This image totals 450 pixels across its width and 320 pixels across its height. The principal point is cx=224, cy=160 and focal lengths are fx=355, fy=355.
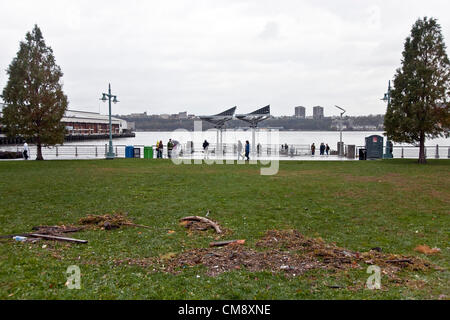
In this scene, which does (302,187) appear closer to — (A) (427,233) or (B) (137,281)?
(A) (427,233)

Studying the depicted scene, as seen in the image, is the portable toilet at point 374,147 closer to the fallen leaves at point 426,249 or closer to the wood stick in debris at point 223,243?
the fallen leaves at point 426,249

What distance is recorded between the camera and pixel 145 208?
11867 millimetres

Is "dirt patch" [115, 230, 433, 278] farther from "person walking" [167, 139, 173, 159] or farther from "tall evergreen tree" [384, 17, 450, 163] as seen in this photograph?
"person walking" [167, 139, 173, 159]

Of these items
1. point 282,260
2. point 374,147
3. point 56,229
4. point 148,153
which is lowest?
point 282,260

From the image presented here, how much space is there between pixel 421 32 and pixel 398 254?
2659 cm

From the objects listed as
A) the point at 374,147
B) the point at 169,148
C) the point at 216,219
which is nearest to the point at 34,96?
the point at 169,148

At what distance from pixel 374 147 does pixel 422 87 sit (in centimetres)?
836

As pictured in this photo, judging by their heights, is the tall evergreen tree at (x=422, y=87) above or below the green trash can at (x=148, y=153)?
above

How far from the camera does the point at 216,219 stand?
33.8ft

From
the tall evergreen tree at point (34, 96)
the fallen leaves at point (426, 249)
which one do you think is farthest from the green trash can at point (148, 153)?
the fallen leaves at point (426, 249)

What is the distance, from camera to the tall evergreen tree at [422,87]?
88.5 feet

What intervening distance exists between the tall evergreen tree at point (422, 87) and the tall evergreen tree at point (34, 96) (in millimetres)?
30006

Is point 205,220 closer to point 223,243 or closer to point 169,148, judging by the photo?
point 223,243

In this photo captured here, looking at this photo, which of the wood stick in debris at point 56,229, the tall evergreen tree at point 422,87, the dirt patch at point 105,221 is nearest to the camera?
the wood stick in debris at point 56,229
